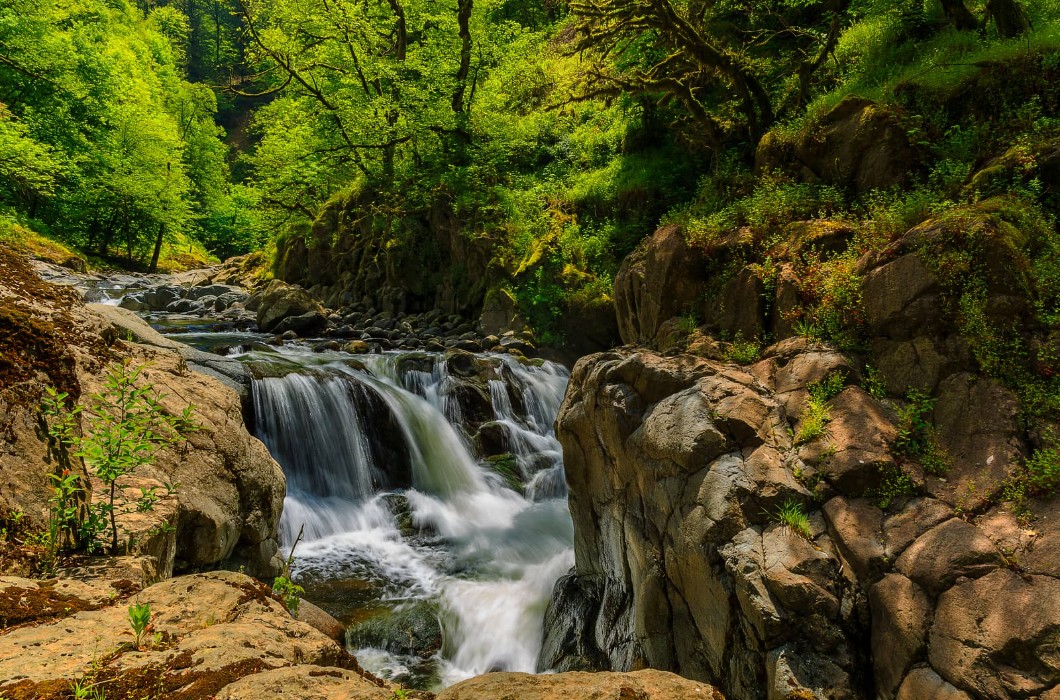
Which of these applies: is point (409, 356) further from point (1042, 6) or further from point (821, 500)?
point (1042, 6)

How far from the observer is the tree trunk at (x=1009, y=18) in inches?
307

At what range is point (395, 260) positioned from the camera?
71.1ft

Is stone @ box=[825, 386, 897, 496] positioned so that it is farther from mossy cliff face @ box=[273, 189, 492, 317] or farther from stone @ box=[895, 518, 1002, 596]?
mossy cliff face @ box=[273, 189, 492, 317]

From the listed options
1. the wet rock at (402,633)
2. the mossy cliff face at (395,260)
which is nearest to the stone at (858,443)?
the wet rock at (402,633)

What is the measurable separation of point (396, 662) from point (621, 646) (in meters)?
2.98

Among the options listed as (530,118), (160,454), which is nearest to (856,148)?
(160,454)

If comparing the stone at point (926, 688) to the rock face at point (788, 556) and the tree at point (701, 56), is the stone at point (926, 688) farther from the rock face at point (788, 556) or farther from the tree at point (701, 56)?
the tree at point (701, 56)

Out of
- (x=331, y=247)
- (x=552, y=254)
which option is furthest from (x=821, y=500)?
(x=331, y=247)

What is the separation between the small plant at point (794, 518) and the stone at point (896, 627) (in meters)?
0.65

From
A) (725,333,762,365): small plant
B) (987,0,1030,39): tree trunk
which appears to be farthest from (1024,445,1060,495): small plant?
(987,0,1030,39): tree trunk

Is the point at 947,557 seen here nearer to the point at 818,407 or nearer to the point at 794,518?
the point at 794,518

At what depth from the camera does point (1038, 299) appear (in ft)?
16.9

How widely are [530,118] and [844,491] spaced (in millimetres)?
22231

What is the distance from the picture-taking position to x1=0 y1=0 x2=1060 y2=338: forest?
317 inches
